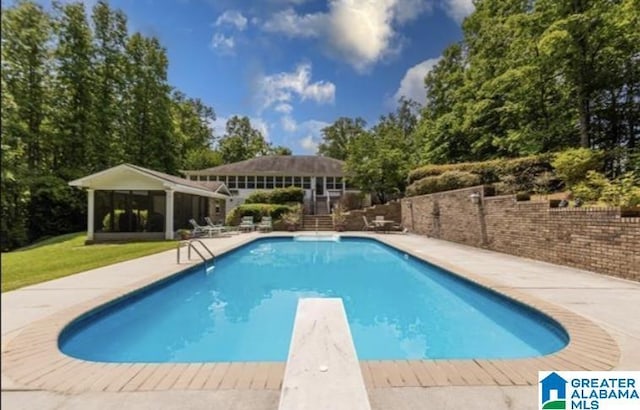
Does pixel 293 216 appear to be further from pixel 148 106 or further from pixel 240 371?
pixel 240 371

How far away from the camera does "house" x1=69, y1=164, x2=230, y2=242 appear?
615 inches

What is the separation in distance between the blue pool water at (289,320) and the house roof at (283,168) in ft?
70.3

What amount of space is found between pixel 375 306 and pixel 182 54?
668 cm

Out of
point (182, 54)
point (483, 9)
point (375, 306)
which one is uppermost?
point (483, 9)

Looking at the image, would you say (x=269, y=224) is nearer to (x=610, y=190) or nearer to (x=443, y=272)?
(x=443, y=272)

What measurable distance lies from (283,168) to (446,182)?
1800 cm

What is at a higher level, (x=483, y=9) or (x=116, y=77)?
(x=483, y=9)

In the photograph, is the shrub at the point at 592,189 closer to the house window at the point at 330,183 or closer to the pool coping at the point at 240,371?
the pool coping at the point at 240,371

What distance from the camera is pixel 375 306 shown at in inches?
263

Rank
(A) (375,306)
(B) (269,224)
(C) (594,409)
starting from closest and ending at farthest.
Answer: (C) (594,409) < (A) (375,306) < (B) (269,224)

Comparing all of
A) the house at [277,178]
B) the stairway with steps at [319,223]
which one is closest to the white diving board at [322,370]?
the stairway with steps at [319,223]

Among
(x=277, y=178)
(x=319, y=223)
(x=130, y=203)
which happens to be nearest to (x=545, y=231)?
(x=319, y=223)

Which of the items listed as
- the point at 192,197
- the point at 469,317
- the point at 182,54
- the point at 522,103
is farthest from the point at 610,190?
the point at 192,197

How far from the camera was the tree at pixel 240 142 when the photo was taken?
4853 cm
